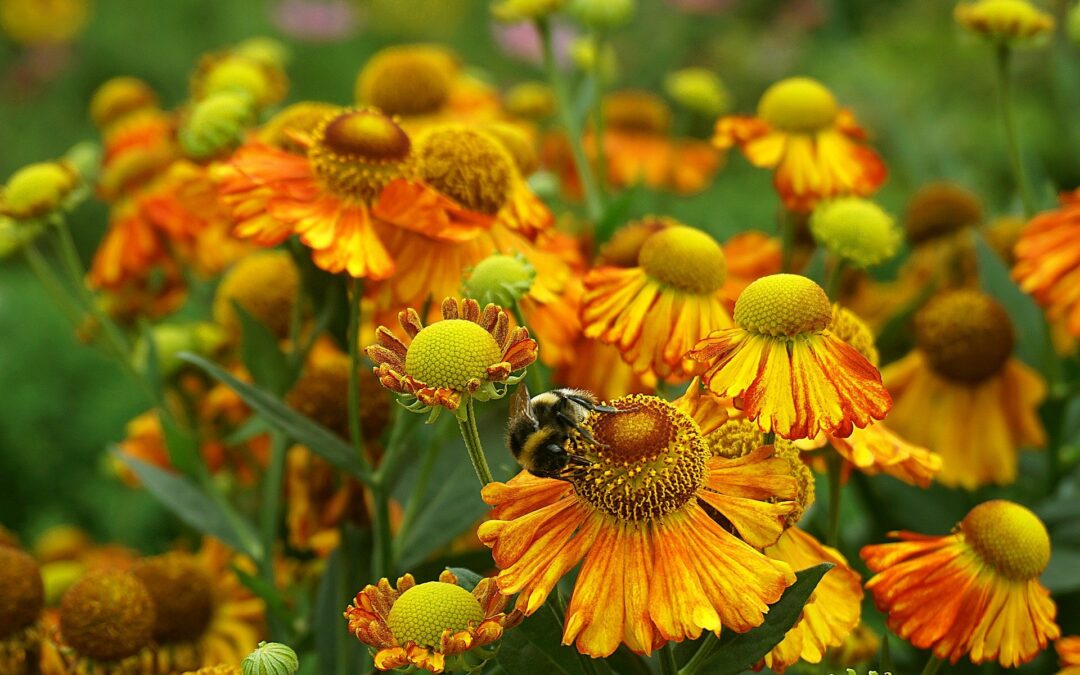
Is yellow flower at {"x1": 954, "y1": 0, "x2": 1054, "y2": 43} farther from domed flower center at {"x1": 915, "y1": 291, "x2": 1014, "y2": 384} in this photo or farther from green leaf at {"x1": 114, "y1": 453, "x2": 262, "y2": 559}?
green leaf at {"x1": 114, "y1": 453, "x2": 262, "y2": 559}

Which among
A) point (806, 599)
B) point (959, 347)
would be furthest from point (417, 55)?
point (806, 599)

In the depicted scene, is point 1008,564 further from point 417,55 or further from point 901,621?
point 417,55

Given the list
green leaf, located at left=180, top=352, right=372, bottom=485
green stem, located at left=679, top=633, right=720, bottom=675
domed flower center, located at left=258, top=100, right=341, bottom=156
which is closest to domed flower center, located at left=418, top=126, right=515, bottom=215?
domed flower center, located at left=258, top=100, right=341, bottom=156

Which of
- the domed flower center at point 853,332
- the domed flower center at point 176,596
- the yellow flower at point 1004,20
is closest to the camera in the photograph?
the domed flower center at point 853,332

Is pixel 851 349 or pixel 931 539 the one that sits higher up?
pixel 851 349

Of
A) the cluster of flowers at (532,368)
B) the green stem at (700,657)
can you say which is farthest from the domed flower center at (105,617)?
the green stem at (700,657)

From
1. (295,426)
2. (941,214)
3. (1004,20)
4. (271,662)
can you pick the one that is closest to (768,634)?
(271,662)

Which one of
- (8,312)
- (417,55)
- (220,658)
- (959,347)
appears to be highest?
(417,55)

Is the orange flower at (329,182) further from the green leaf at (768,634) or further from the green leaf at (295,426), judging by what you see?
the green leaf at (768,634)
